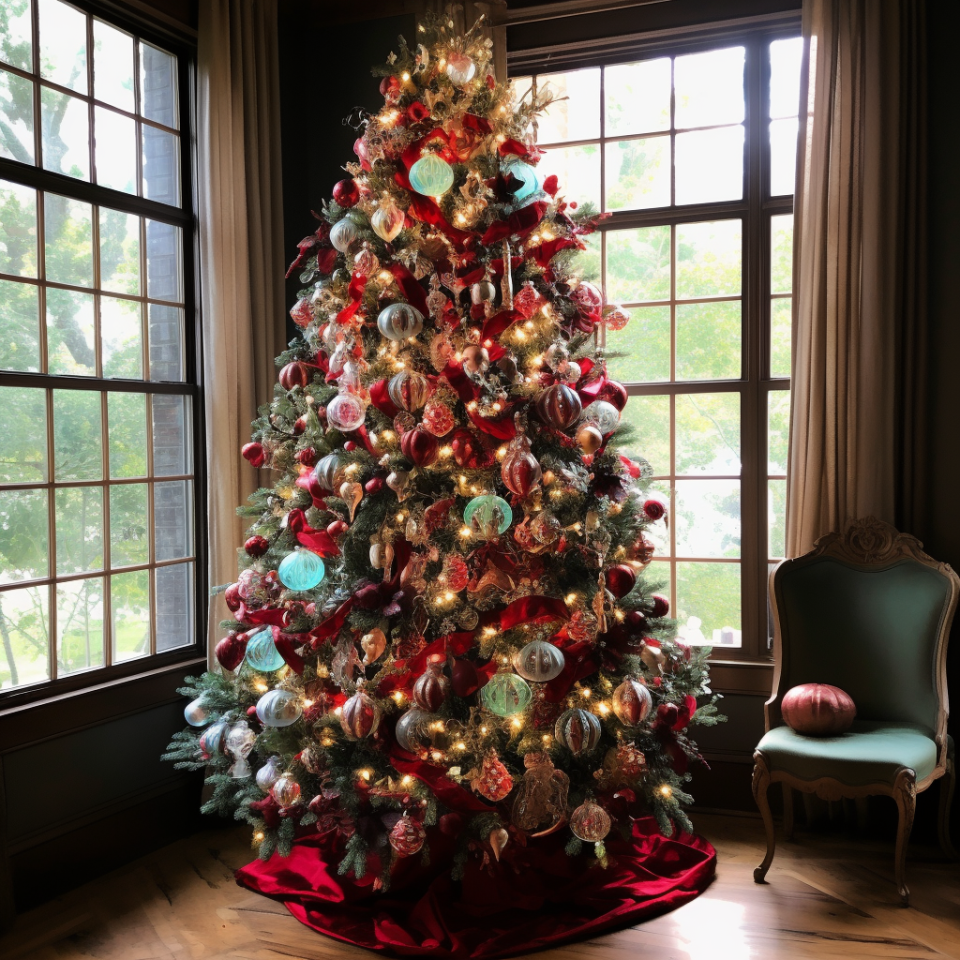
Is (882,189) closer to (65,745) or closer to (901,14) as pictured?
(901,14)

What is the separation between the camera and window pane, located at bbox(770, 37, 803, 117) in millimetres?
3885

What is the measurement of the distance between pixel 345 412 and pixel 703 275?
188 centimetres

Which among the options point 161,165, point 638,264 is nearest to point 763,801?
point 638,264

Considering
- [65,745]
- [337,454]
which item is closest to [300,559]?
[337,454]

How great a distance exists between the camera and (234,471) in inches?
152

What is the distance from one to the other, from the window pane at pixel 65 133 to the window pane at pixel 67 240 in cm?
12

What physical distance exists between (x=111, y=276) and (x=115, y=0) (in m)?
1.01

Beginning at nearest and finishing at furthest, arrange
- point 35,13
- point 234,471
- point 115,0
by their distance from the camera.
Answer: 1. point 35,13
2. point 115,0
3. point 234,471

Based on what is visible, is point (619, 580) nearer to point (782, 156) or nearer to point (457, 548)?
point (457, 548)

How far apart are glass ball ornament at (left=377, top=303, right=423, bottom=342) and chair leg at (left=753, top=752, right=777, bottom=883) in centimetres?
186

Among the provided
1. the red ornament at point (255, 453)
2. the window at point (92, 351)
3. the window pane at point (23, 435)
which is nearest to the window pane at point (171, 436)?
the window at point (92, 351)

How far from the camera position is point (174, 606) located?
3.91 meters

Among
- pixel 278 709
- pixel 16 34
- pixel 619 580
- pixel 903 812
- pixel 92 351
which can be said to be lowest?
pixel 903 812

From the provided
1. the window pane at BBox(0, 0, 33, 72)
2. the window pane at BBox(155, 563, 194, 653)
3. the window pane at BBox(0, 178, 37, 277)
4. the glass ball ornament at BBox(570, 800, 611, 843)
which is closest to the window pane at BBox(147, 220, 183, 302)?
the window pane at BBox(0, 178, 37, 277)
